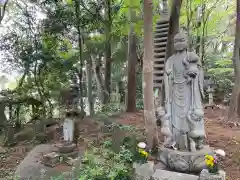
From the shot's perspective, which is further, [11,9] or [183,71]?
[11,9]

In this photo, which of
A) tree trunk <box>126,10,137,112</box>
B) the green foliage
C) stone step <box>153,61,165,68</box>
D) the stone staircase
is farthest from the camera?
tree trunk <box>126,10,137,112</box>

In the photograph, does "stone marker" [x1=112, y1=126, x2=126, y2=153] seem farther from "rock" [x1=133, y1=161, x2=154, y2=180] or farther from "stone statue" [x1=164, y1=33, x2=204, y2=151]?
"stone statue" [x1=164, y1=33, x2=204, y2=151]

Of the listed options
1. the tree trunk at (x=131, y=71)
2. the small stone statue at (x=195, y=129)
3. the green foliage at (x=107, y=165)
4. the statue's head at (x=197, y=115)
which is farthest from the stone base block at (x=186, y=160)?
the tree trunk at (x=131, y=71)

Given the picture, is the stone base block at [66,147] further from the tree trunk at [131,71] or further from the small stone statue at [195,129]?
the tree trunk at [131,71]

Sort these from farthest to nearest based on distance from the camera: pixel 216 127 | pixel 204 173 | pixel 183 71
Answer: pixel 216 127
pixel 183 71
pixel 204 173

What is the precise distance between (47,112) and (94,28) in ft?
13.9

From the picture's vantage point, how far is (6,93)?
27.9ft

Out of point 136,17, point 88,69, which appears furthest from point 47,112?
point 136,17

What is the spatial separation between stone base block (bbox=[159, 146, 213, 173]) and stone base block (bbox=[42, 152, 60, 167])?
2600 millimetres

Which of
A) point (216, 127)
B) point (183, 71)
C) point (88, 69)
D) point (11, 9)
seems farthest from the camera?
point (88, 69)

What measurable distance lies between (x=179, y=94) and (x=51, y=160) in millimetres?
3298

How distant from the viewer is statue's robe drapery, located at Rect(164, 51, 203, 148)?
4.77 meters

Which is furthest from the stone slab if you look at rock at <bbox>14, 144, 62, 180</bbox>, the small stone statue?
the small stone statue

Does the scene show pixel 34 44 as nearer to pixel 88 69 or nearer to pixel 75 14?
pixel 75 14
